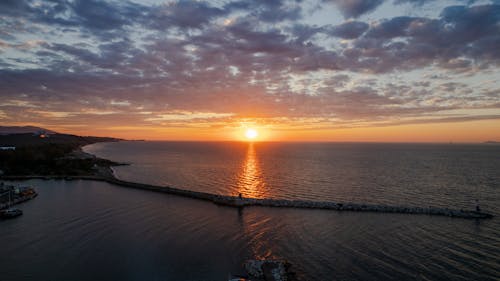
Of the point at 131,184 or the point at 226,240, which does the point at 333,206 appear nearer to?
the point at 226,240

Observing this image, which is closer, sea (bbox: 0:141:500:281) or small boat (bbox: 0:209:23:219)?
sea (bbox: 0:141:500:281)

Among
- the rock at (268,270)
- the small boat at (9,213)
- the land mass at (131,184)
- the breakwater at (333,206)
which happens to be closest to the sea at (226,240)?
the rock at (268,270)

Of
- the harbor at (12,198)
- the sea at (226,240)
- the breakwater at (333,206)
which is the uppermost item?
the harbor at (12,198)

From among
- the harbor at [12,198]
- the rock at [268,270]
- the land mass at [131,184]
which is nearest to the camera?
the rock at [268,270]

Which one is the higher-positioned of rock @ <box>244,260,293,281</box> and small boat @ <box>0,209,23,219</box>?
small boat @ <box>0,209,23,219</box>

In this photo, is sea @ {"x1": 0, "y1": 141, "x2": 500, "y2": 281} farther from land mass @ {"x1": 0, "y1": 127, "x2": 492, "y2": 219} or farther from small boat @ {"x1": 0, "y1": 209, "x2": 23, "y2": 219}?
land mass @ {"x1": 0, "y1": 127, "x2": 492, "y2": 219}

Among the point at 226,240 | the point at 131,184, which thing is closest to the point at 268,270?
the point at 226,240

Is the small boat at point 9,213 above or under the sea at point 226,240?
above

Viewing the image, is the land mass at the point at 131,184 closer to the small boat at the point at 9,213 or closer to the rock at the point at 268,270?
the rock at the point at 268,270

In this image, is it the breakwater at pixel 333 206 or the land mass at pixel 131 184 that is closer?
the breakwater at pixel 333 206

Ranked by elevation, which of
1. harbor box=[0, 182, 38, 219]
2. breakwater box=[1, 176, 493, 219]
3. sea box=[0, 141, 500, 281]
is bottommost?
sea box=[0, 141, 500, 281]

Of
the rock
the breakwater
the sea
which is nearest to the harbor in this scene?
the sea

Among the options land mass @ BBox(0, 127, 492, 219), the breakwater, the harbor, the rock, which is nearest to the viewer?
the rock
